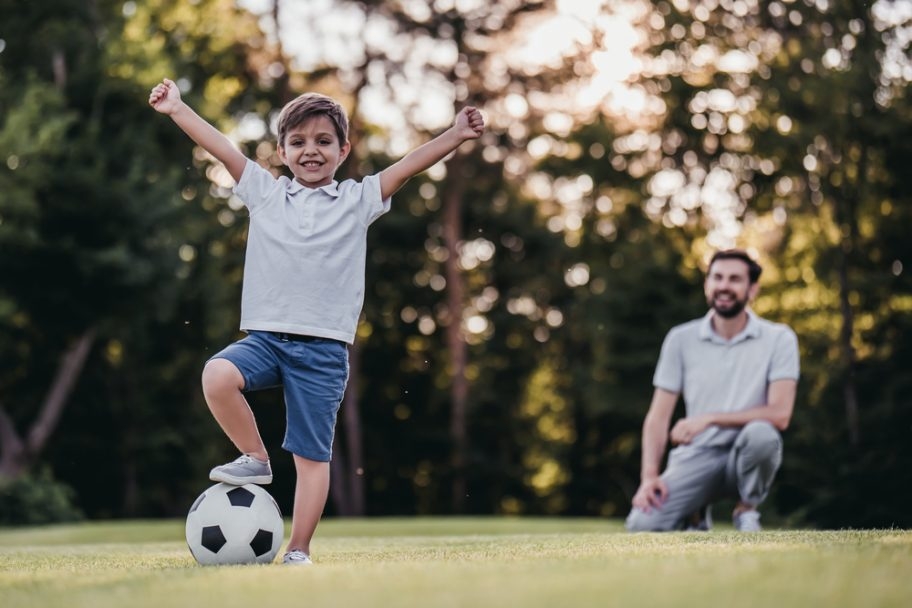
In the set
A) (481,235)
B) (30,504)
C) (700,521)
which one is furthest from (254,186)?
(481,235)

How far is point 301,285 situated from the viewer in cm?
528

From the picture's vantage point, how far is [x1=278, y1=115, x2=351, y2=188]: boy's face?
548cm

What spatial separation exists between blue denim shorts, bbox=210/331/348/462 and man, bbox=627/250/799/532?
320 centimetres

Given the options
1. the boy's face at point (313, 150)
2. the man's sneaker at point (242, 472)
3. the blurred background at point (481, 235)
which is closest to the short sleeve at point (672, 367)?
the boy's face at point (313, 150)

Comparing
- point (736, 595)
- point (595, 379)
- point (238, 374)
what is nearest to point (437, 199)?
point (595, 379)

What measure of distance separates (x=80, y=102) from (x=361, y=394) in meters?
11.9

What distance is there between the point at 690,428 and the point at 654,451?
309mm

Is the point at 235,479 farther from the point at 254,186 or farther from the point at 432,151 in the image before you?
the point at 432,151

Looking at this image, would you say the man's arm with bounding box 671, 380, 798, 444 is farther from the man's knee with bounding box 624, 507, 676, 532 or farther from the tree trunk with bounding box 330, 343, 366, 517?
the tree trunk with bounding box 330, 343, 366, 517

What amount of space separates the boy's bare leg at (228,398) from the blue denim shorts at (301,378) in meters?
0.09

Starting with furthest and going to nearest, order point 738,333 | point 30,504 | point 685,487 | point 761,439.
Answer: point 30,504 < point 685,487 < point 738,333 < point 761,439

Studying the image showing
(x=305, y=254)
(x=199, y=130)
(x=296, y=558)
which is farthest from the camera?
(x=199, y=130)

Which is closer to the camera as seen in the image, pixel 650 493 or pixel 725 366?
pixel 650 493

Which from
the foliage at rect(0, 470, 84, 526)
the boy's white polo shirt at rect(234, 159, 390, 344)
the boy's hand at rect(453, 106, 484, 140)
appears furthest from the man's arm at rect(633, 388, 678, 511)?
the foliage at rect(0, 470, 84, 526)
